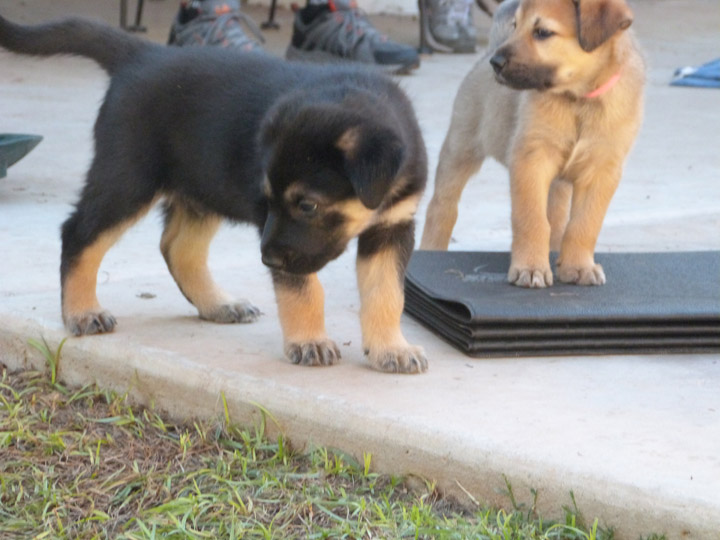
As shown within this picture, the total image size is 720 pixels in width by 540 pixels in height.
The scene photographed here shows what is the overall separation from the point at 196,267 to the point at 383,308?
2.70 ft

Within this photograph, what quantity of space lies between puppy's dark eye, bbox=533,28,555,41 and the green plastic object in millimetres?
2691

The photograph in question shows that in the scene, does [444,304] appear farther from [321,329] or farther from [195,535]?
[195,535]

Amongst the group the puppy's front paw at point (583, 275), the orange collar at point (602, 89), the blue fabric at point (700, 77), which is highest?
the orange collar at point (602, 89)

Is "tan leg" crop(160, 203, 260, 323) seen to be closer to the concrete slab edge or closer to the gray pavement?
the gray pavement

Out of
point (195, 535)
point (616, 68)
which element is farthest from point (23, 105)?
point (195, 535)

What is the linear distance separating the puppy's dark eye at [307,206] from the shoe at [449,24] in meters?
8.04

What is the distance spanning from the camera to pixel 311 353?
3033 mm

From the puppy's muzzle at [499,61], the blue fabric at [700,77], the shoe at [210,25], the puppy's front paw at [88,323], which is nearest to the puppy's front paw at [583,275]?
the puppy's muzzle at [499,61]

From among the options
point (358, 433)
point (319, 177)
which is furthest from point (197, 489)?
point (319, 177)

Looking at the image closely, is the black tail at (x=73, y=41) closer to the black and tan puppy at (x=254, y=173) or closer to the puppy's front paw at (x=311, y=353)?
the black and tan puppy at (x=254, y=173)

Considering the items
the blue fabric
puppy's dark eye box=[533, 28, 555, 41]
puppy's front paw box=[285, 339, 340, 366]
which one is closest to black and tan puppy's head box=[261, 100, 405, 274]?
puppy's front paw box=[285, 339, 340, 366]

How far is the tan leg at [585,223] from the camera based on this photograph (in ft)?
12.5

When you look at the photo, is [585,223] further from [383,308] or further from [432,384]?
[432,384]

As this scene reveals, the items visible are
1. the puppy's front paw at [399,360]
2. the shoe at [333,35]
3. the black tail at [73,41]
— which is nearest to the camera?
the puppy's front paw at [399,360]
